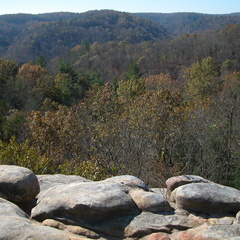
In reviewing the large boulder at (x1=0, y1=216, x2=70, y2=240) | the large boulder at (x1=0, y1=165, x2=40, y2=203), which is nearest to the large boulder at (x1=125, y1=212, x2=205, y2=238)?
the large boulder at (x1=0, y1=216, x2=70, y2=240)

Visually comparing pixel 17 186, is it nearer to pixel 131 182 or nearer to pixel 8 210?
pixel 8 210

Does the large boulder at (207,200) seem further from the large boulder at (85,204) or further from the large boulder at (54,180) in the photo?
the large boulder at (54,180)

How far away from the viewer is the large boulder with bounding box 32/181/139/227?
5953 millimetres

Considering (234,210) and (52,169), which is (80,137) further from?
(234,210)

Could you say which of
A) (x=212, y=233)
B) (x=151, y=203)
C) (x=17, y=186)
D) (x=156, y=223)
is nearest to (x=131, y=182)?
(x=151, y=203)

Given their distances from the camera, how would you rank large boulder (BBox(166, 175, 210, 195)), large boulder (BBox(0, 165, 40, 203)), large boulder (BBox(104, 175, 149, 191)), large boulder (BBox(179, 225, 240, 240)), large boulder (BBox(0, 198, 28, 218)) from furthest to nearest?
large boulder (BBox(166, 175, 210, 195)), large boulder (BBox(0, 165, 40, 203)), large boulder (BBox(104, 175, 149, 191)), large boulder (BBox(0, 198, 28, 218)), large boulder (BBox(179, 225, 240, 240))

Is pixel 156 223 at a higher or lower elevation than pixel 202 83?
higher

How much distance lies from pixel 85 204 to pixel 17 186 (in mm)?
1936

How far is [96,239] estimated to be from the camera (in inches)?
225

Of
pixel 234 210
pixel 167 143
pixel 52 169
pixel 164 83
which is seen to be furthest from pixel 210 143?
pixel 164 83

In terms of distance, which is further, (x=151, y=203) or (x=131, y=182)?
(x=131, y=182)

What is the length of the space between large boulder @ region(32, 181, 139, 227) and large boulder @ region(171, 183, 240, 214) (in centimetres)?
100

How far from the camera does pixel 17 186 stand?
6941mm

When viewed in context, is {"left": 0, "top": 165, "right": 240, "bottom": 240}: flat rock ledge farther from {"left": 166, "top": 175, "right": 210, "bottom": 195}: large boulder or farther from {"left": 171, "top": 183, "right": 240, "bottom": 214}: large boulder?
{"left": 166, "top": 175, "right": 210, "bottom": 195}: large boulder
